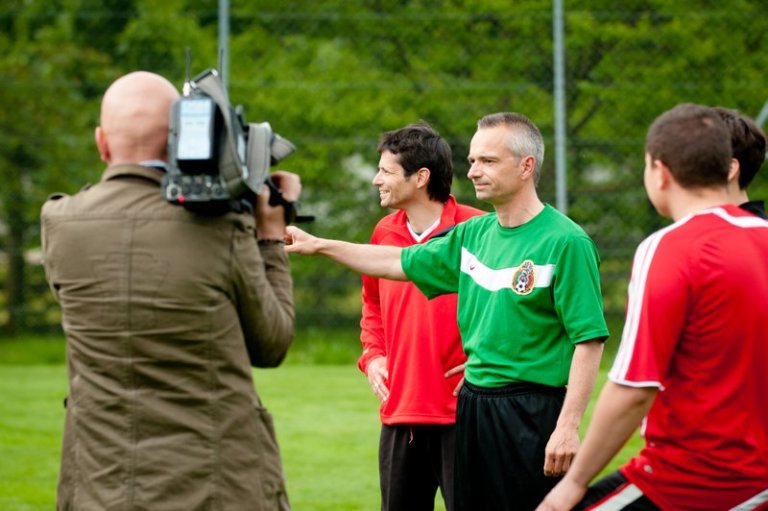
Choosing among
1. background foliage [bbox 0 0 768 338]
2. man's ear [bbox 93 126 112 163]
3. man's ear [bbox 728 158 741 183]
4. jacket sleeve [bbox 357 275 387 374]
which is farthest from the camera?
background foliage [bbox 0 0 768 338]

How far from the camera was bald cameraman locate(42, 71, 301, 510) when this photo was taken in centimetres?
331

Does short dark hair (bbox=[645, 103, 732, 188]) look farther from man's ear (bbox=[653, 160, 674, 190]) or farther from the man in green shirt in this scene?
the man in green shirt

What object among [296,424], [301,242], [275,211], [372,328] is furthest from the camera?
[296,424]

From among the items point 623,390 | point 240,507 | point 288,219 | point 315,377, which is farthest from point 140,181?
point 315,377

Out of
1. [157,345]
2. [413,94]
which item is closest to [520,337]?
[157,345]

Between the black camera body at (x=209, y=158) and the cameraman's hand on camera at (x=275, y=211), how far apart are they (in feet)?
0.63

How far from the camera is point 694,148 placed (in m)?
3.31

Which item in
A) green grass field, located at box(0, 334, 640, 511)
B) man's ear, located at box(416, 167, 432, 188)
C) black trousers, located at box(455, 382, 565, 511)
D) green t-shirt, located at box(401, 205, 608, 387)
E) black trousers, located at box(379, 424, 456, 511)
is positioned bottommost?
green grass field, located at box(0, 334, 640, 511)

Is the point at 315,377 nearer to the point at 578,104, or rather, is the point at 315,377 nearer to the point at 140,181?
the point at 578,104

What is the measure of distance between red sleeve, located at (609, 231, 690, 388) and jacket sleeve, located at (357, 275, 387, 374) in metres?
2.51

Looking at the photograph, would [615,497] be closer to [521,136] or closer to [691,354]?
[691,354]

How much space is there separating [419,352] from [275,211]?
1847mm

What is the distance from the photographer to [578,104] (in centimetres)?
1473

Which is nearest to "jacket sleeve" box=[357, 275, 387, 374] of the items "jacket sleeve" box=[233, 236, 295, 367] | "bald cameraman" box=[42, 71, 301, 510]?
"jacket sleeve" box=[233, 236, 295, 367]
